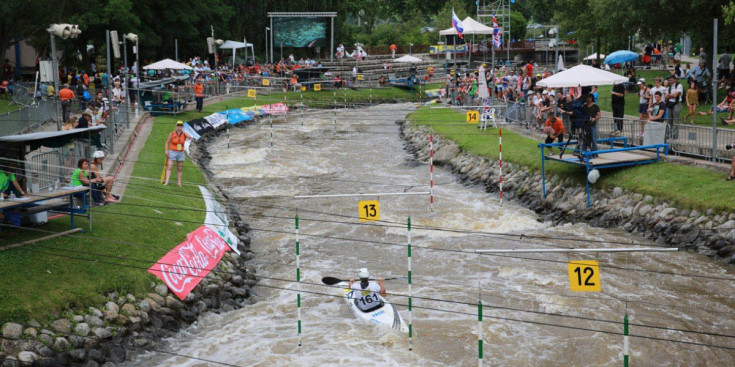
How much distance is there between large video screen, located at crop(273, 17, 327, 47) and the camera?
2884 inches

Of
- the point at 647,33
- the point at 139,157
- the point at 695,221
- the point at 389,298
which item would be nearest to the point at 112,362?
the point at 389,298

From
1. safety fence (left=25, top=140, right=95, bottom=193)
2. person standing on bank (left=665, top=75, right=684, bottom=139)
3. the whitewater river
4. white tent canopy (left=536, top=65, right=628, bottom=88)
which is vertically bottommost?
the whitewater river

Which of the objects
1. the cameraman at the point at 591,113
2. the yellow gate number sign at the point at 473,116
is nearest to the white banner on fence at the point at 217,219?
the cameraman at the point at 591,113

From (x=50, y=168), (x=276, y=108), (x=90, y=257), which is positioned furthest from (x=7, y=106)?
(x=90, y=257)

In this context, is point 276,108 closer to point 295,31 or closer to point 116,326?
point 295,31

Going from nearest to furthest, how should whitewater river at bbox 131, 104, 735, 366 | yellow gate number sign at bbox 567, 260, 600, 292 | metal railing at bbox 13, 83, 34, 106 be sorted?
yellow gate number sign at bbox 567, 260, 600, 292 → whitewater river at bbox 131, 104, 735, 366 → metal railing at bbox 13, 83, 34, 106

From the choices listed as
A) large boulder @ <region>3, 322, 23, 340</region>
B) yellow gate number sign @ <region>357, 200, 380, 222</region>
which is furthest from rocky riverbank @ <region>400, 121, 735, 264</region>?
large boulder @ <region>3, 322, 23, 340</region>

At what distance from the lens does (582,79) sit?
25.5 meters

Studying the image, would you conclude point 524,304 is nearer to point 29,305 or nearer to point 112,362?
point 112,362

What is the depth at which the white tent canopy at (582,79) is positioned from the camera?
25.3 meters

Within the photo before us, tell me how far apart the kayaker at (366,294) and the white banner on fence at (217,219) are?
535 centimetres

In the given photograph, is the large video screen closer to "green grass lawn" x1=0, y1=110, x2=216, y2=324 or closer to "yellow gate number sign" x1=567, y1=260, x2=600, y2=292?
"green grass lawn" x1=0, y1=110, x2=216, y2=324

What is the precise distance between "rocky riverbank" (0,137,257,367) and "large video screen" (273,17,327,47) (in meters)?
56.8

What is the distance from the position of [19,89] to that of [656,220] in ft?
99.9
